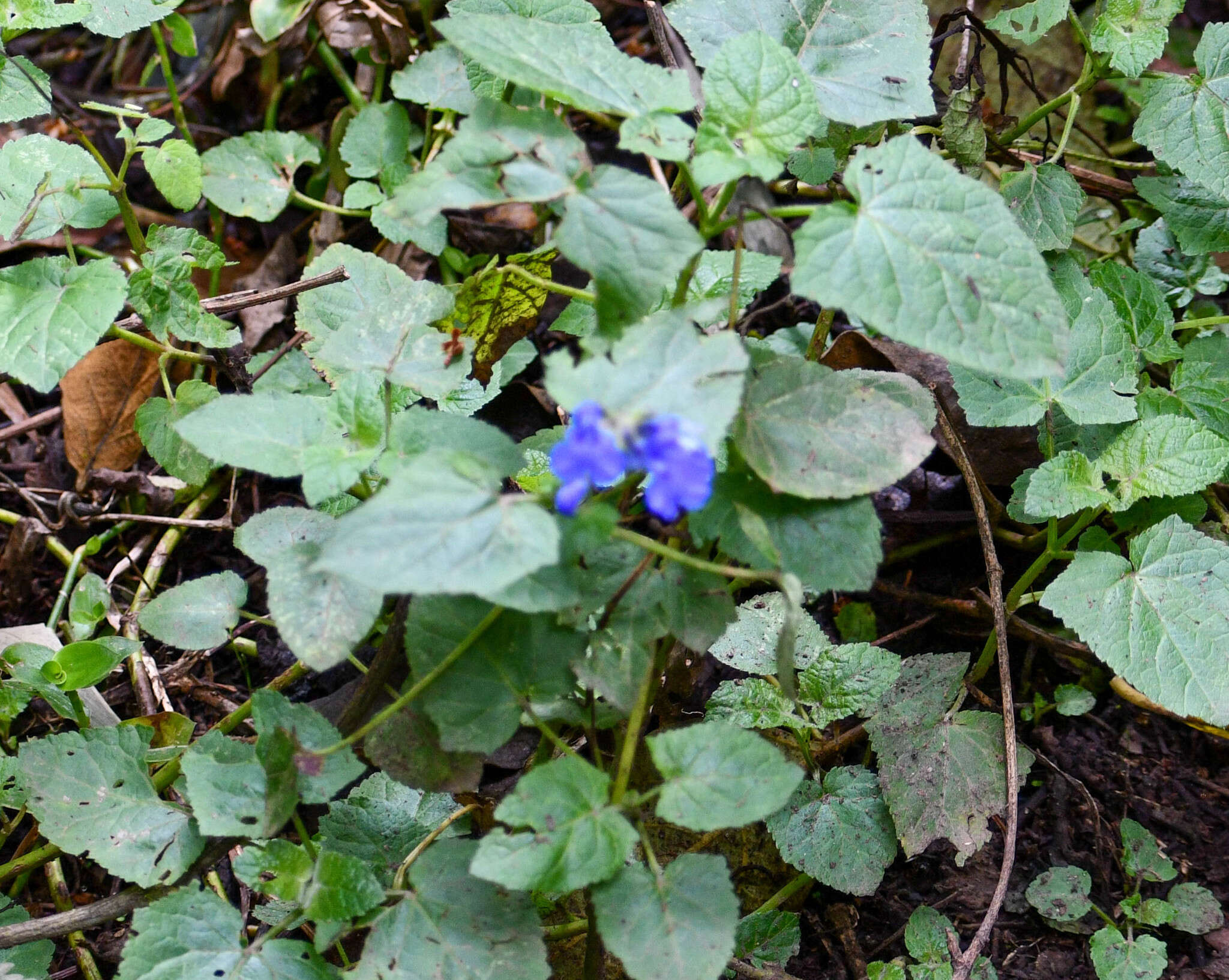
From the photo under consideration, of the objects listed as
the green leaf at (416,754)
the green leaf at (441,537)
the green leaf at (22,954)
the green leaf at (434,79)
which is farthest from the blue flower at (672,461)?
the green leaf at (434,79)

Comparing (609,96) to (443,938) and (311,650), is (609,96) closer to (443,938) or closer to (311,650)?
(311,650)

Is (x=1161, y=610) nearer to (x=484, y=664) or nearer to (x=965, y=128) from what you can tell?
(x=965, y=128)

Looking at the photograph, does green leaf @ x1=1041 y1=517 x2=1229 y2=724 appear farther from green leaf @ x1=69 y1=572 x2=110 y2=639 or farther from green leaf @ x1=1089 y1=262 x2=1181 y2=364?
green leaf @ x1=69 y1=572 x2=110 y2=639

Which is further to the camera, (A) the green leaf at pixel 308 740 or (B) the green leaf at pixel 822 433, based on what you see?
(A) the green leaf at pixel 308 740

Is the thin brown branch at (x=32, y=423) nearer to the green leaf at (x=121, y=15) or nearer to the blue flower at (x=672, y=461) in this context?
the green leaf at (x=121, y=15)

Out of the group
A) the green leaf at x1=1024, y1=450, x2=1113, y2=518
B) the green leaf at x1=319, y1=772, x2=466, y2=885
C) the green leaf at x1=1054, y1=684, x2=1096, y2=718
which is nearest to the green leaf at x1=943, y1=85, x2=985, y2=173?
the green leaf at x1=1024, y1=450, x2=1113, y2=518
